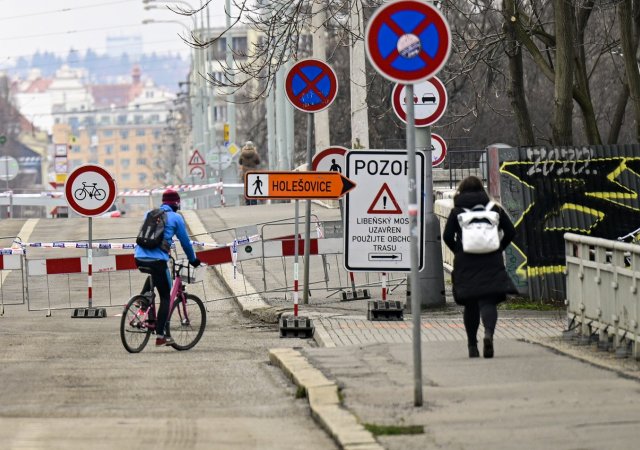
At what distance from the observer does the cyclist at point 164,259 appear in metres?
15.2

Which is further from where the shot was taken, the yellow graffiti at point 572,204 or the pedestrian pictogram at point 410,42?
the yellow graffiti at point 572,204

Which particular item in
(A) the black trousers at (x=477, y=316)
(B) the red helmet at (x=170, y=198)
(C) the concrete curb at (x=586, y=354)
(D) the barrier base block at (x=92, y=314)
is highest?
(B) the red helmet at (x=170, y=198)

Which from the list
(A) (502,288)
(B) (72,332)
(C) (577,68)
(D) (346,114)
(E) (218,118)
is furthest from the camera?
(E) (218,118)

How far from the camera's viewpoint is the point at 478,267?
1293 centimetres

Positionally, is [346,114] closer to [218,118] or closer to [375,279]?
[375,279]

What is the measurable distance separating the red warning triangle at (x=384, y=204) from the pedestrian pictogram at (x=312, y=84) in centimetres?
206

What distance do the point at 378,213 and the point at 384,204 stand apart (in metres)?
0.11

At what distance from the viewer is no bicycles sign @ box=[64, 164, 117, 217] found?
20.0 meters

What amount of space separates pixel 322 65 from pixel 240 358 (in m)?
4.51

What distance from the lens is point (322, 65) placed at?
17.7 metres

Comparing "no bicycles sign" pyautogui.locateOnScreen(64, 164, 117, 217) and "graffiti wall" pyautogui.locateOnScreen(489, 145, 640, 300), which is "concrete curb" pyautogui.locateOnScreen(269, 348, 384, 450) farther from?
"no bicycles sign" pyautogui.locateOnScreen(64, 164, 117, 217)

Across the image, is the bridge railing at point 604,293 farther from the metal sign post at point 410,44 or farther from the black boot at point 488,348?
the metal sign post at point 410,44

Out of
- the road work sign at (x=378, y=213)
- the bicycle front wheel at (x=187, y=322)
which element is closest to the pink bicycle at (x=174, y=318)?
the bicycle front wheel at (x=187, y=322)

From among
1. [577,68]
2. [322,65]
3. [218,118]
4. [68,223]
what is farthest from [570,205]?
[218,118]
